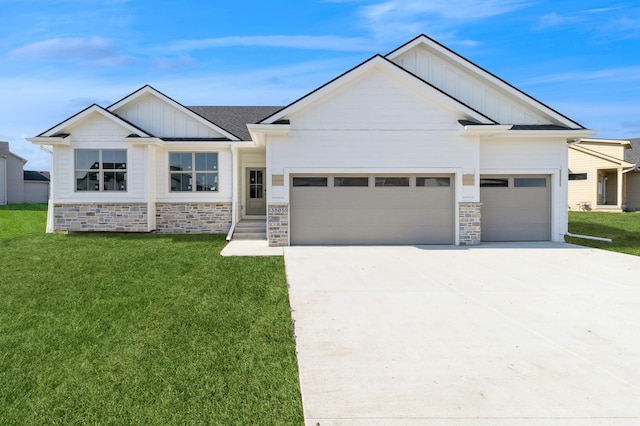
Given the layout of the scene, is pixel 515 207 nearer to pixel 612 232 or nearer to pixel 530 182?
pixel 530 182

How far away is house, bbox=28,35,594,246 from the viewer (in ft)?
38.7

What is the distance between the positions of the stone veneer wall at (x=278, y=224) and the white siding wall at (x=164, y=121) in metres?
4.60

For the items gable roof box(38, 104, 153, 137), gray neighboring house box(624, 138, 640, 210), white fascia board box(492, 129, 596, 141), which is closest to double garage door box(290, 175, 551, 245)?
white fascia board box(492, 129, 596, 141)

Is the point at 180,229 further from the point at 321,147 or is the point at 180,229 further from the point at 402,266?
the point at 402,266

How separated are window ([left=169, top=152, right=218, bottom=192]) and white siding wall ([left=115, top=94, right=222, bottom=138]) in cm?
78

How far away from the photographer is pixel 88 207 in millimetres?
13750

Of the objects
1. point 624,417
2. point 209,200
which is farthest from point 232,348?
point 209,200

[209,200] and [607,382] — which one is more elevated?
[209,200]

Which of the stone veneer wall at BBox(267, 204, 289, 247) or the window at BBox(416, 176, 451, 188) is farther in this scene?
the window at BBox(416, 176, 451, 188)

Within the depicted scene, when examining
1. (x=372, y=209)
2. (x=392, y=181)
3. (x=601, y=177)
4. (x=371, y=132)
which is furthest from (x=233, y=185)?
(x=601, y=177)

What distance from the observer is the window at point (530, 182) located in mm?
12891

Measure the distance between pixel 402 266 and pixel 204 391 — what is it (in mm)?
6148

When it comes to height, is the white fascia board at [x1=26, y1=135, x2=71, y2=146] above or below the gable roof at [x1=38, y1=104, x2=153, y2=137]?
below

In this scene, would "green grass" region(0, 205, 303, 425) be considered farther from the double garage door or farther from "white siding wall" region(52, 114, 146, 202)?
"white siding wall" region(52, 114, 146, 202)
